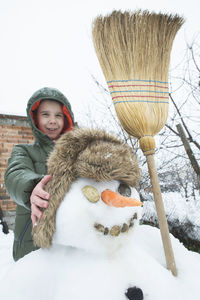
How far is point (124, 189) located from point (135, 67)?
2.02 ft

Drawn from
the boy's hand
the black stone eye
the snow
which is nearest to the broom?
the black stone eye

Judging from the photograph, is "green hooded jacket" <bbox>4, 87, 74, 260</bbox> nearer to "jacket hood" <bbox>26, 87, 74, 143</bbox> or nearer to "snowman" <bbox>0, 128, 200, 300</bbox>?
"jacket hood" <bbox>26, 87, 74, 143</bbox>

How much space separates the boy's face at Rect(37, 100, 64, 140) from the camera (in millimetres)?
1099

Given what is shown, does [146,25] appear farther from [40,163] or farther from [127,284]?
[127,284]

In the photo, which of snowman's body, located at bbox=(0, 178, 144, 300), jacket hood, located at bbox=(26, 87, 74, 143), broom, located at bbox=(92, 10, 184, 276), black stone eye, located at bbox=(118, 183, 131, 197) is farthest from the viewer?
jacket hood, located at bbox=(26, 87, 74, 143)

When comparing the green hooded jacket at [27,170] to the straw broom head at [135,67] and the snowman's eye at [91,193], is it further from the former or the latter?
the straw broom head at [135,67]

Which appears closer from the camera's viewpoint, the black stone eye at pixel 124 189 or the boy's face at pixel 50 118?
the black stone eye at pixel 124 189

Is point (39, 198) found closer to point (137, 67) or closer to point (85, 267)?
point (85, 267)

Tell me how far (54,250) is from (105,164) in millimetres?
349

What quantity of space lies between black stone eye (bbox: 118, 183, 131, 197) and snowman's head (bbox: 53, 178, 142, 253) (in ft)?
0.15

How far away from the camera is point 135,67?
98cm

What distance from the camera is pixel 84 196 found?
2.11 ft

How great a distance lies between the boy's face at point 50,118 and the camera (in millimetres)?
1099

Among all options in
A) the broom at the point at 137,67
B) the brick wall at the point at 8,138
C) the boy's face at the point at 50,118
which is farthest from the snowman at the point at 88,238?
the brick wall at the point at 8,138
